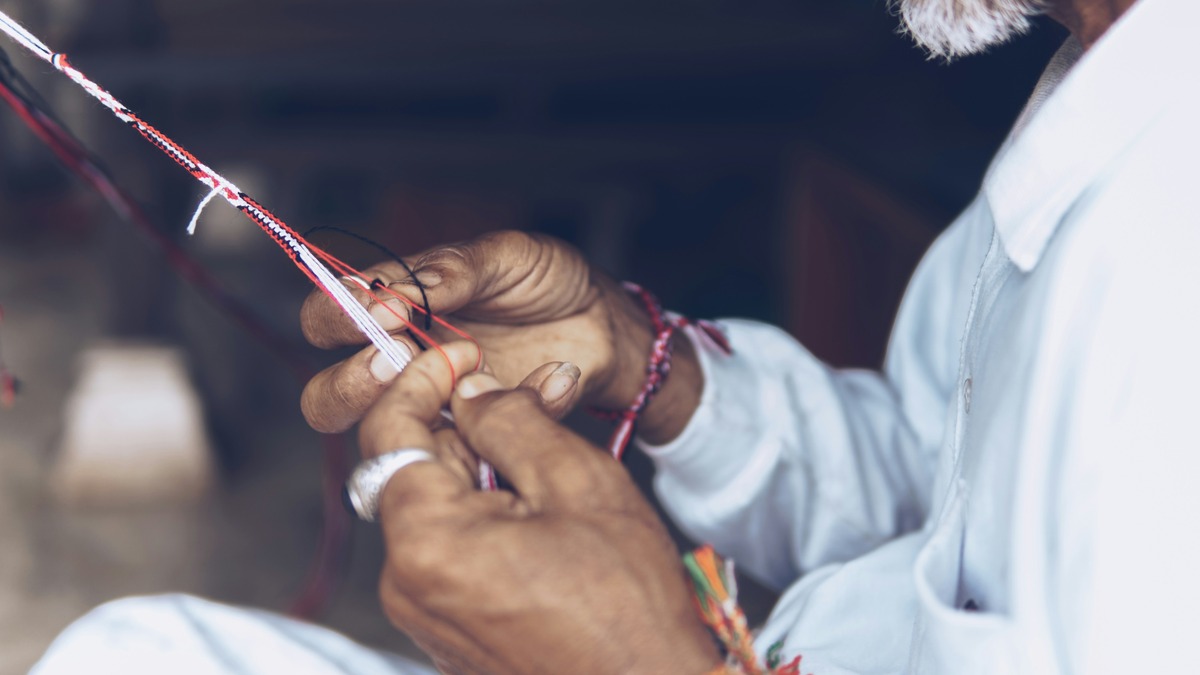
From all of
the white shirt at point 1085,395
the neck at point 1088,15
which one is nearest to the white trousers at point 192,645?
the white shirt at point 1085,395

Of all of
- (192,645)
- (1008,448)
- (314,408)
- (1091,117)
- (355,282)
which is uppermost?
(1091,117)

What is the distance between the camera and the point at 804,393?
1.19 m

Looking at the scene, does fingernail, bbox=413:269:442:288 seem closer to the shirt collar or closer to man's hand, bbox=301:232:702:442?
man's hand, bbox=301:232:702:442

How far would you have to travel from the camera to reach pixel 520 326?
1017 mm

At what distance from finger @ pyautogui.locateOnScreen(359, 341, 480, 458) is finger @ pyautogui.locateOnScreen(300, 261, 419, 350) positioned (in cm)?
7

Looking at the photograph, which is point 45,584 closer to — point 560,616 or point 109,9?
point 109,9

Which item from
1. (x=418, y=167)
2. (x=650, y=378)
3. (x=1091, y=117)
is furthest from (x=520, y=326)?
(x=418, y=167)

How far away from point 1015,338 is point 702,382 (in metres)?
0.47

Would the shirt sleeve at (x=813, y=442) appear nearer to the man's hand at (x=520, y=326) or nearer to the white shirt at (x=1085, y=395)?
the man's hand at (x=520, y=326)

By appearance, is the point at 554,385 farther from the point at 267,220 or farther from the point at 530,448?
the point at 267,220

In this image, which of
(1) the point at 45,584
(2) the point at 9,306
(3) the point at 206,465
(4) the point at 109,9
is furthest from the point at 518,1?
(2) the point at 9,306

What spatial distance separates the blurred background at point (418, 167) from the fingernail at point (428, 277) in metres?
1.32

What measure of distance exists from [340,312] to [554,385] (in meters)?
0.18

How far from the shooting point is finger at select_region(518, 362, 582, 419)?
0.80 meters
